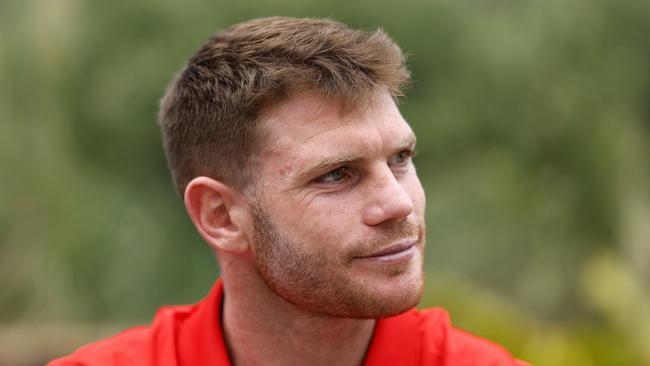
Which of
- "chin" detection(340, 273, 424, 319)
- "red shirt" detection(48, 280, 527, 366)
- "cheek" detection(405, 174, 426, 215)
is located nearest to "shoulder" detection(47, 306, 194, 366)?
"red shirt" detection(48, 280, 527, 366)

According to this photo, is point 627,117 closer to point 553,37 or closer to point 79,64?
point 553,37

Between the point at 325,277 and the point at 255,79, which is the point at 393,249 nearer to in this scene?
the point at 325,277

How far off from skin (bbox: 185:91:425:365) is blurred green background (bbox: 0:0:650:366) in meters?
7.06

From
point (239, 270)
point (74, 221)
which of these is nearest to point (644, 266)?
point (74, 221)

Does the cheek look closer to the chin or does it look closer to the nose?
the nose

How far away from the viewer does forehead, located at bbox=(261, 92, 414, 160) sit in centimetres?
346

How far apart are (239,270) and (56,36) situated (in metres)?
9.05

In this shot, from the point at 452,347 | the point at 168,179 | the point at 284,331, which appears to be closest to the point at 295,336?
the point at 284,331

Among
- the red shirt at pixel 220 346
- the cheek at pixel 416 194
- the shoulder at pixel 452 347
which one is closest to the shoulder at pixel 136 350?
the red shirt at pixel 220 346

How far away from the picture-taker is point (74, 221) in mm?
11406

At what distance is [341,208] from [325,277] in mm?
231

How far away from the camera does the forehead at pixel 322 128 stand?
11.3 feet

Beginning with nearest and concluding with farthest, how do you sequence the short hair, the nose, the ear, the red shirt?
1. the nose
2. the short hair
3. the ear
4. the red shirt

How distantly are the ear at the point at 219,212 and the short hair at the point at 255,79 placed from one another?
0.05 meters
